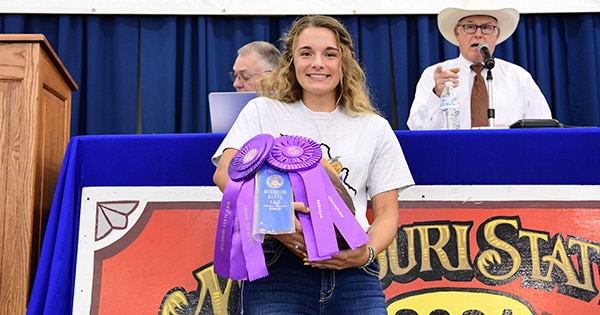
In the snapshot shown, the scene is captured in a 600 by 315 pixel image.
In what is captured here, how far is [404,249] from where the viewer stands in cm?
167

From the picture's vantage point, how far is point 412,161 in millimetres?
1686

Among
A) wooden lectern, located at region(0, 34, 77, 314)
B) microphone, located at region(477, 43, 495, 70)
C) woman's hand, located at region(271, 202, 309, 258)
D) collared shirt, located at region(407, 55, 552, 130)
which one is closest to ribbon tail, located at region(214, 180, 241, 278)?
woman's hand, located at region(271, 202, 309, 258)

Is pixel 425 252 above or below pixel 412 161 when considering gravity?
below

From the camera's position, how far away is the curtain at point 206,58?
3.30 meters

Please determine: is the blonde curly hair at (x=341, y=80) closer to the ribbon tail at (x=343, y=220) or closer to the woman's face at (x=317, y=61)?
the woman's face at (x=317, y=61)

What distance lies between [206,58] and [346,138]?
2156mm

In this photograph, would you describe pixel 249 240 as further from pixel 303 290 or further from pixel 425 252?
pixel 425 252

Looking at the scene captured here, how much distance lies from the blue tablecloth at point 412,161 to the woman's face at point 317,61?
396mm

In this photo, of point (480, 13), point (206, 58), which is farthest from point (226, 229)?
point (206, 58)

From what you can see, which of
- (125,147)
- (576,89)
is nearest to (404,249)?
(125,147)
